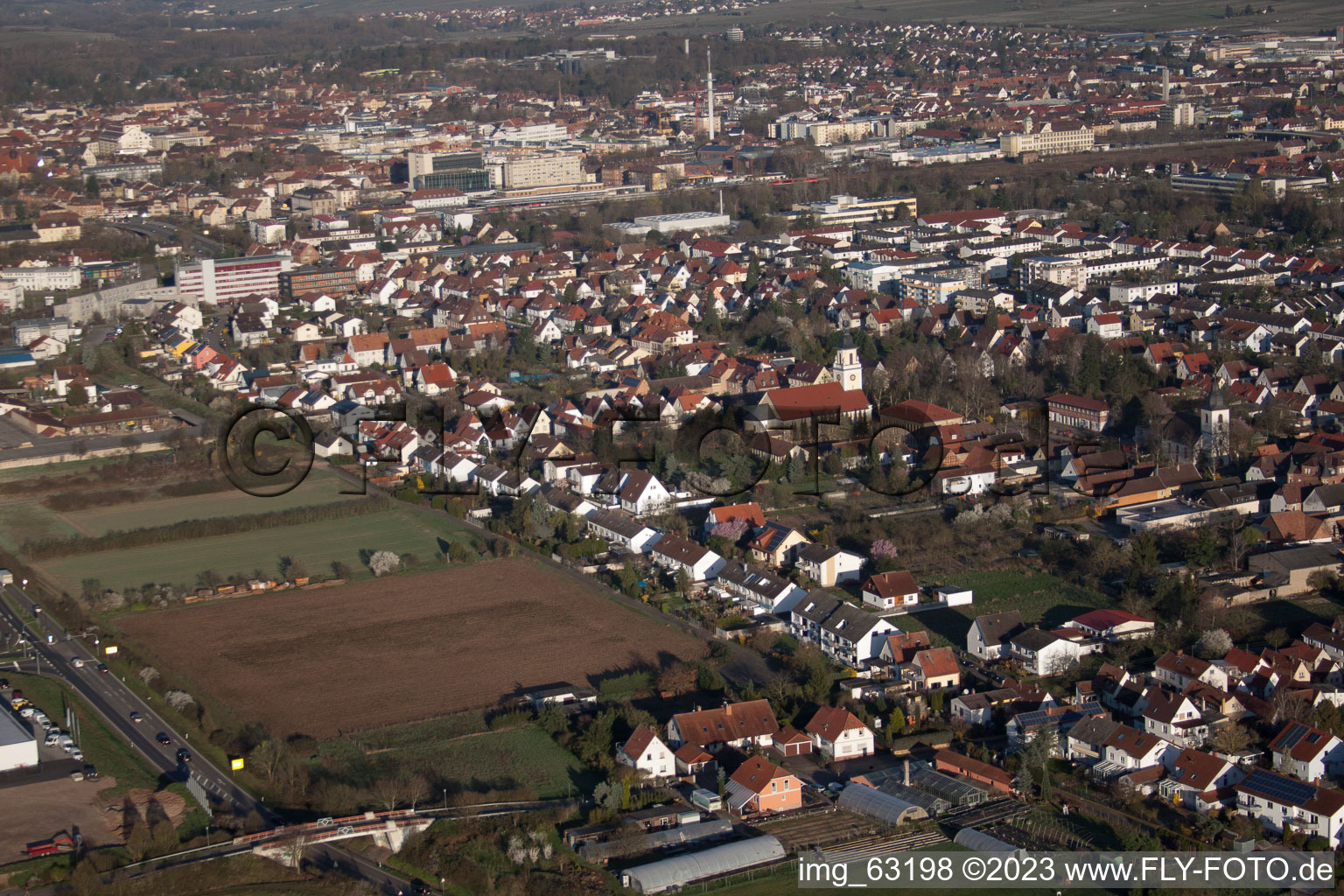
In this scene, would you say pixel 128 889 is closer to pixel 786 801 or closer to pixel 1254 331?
pixel 786 801

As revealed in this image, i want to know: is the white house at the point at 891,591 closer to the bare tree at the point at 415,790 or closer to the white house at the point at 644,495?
the white house at the point at 644,495

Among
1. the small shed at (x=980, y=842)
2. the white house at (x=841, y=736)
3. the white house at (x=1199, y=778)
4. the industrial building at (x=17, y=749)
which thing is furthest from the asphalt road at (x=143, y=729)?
the white house at (x=1199, y=778)

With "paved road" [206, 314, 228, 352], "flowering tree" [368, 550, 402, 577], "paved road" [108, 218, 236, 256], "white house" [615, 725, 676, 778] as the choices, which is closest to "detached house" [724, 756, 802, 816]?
"white house" [615, 725, 676, 778]

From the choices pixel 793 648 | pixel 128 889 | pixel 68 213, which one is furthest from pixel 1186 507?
pixel 68 213

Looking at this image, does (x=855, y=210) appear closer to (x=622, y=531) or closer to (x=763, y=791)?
(x=622, y=531)

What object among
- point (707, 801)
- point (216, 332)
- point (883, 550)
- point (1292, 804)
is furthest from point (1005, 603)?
point (216, 332)
